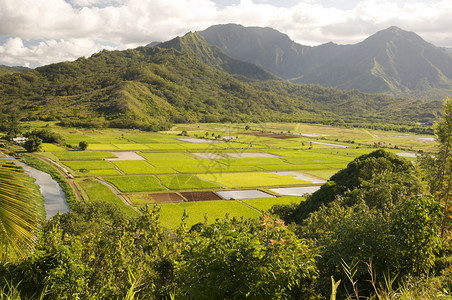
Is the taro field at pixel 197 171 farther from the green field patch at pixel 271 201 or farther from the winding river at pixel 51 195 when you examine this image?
the winding river at pixel 51 195

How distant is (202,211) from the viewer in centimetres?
4622

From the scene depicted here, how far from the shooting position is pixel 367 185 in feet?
111

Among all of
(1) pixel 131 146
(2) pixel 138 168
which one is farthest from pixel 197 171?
(1) pixel 131 146

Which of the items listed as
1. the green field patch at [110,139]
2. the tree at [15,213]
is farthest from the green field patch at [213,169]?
the tree at [15,213]

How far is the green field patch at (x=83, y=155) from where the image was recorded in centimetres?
7935

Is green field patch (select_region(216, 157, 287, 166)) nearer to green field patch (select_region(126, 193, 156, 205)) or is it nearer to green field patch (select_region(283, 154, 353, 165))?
green field patch (select_region(283, 154, 353, 165))

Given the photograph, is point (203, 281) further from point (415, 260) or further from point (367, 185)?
point (367, 185)

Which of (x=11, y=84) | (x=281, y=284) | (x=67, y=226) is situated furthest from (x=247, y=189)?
(x=11, y=84)

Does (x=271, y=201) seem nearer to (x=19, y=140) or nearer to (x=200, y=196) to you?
(x=200, y=196)

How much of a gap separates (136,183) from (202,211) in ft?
62.8

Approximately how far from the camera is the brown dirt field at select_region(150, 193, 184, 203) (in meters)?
49.8

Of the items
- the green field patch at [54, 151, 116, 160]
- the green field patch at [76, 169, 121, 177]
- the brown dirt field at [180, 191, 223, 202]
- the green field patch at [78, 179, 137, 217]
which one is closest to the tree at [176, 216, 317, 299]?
the green field patch at [78, 179, 137, 217]

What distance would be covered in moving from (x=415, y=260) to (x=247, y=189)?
2023 inches

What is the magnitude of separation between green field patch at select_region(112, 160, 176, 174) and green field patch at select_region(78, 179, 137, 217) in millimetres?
11339
